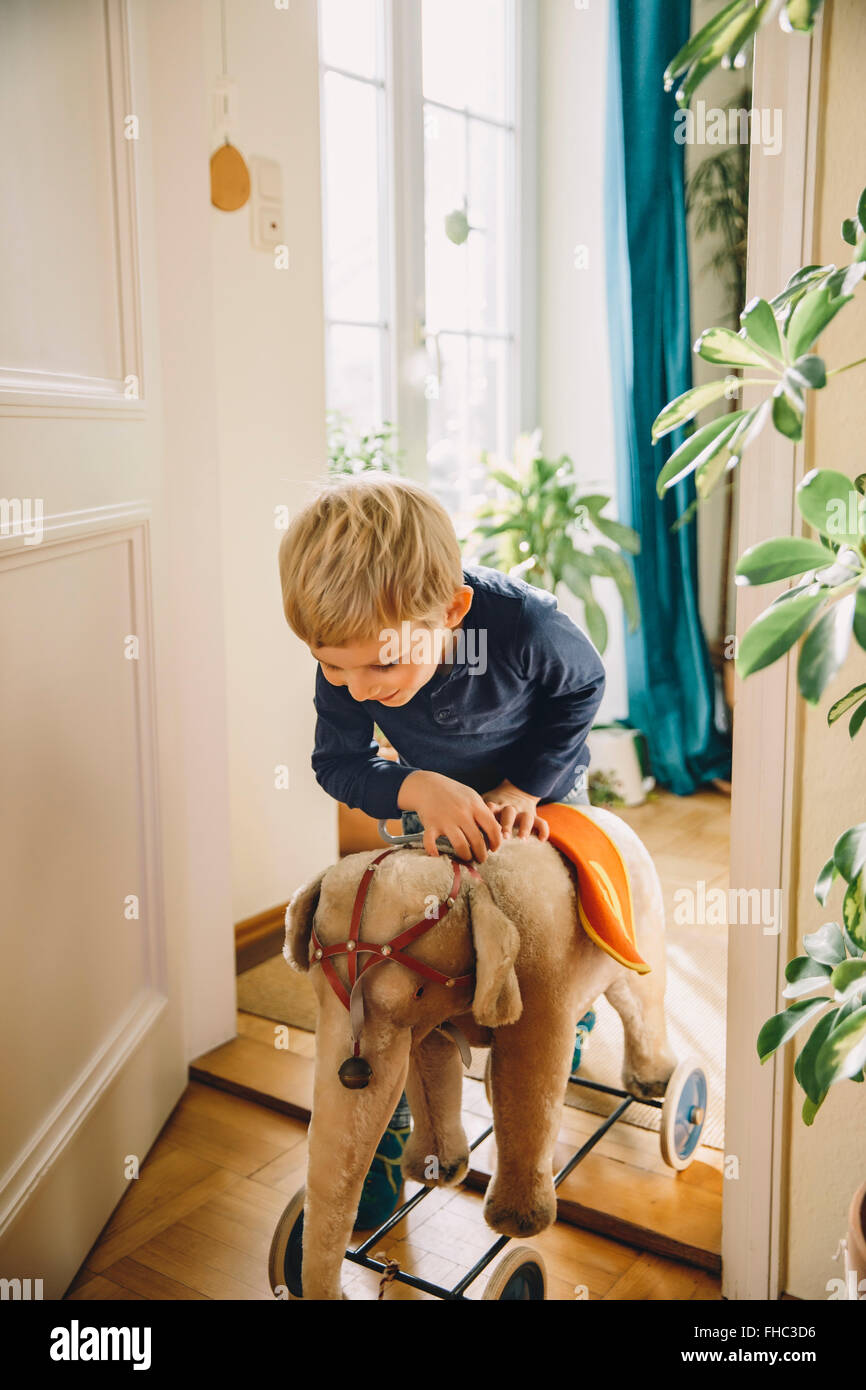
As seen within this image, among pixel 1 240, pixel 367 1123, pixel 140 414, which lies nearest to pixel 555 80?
pixel 140 414

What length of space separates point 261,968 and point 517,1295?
3.76 feet

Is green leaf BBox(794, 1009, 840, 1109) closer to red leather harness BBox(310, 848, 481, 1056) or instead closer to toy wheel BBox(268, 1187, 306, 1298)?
red leather harness BBox(310, 848, 481, 1056)

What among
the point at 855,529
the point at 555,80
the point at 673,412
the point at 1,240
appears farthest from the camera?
the point at 555,80

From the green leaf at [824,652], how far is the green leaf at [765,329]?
9.6 inches

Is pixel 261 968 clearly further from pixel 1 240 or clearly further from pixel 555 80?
pixel 555 80

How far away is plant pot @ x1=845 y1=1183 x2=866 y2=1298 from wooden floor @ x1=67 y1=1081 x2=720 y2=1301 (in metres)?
0.43

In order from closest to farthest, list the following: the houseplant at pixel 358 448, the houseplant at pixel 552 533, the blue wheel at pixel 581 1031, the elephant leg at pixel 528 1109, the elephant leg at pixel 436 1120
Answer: the elephant leg at pixel 528 1109 → the elephant leg at pixel 436 1120 → the blue wheel at pixel 581 1031 → the houseplant at pixel 358 448 → the houseplant at pixel 552 533

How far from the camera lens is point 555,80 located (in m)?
3.53

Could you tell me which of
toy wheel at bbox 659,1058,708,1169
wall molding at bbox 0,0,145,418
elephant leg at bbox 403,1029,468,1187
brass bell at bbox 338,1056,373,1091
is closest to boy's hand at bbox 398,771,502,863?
brass bell at bbox 338,1056,373,1091

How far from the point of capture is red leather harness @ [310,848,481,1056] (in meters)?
1.12

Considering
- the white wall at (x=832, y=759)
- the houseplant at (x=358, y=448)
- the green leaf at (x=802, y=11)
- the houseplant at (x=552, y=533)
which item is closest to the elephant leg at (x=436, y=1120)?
the white wall at (x=832, y=759)

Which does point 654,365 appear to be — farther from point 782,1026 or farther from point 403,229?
point 782,1026

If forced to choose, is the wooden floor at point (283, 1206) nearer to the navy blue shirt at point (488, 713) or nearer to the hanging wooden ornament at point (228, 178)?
the navy blue shirt at point (488, 713)

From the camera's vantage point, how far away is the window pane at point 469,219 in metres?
3.17
